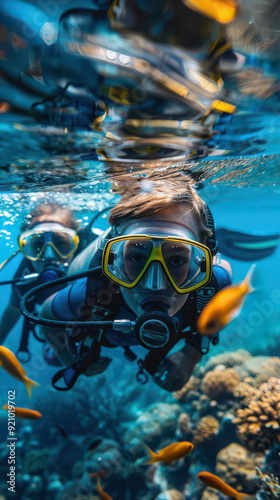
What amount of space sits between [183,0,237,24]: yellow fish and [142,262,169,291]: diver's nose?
2.52m

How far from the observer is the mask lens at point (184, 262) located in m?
3.61

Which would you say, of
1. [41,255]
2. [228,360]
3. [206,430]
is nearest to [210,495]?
[206,430]

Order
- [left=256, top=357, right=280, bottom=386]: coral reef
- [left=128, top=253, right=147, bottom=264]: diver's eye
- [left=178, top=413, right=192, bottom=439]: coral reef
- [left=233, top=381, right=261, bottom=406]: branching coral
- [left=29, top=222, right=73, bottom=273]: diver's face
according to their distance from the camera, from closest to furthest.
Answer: [left=128, top=253, right=147, bottom=264]: diver's eye < [left=233, top=381, right=261, bottom=406]: branching coral < [left=178, top=413, right=192, bottom=439]: coral reef < [left=29, top=222, right=73, bottom=273]: diver's face < [left=256, top=357, right=280, bottom=386]: coral reef

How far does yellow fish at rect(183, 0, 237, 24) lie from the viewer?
7.02 ft

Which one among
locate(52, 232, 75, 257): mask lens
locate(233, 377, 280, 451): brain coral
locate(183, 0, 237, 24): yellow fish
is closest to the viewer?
locate(183, 0, 237, 24): yellow fish

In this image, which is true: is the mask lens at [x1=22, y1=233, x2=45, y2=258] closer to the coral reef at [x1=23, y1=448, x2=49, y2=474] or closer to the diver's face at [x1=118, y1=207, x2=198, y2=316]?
the diver's face at [x1=118, y1=207, x2=198, y2=316]

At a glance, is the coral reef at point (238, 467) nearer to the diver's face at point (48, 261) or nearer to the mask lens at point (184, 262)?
the mask lens at point (184, 262)

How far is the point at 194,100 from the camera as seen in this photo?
3.76 metres

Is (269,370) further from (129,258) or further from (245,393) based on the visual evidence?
(129,258)

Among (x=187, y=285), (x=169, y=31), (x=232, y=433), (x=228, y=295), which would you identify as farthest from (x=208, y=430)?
(x=169, y=31)

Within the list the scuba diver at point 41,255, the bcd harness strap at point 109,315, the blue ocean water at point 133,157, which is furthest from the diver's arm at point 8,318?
the bcd harness strap at point 109,315

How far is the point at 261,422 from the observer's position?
227 inches

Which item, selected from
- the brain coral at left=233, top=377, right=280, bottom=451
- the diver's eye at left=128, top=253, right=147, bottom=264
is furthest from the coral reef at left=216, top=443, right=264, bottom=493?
the diver's eye at left=128, top=253, right=147, bottom=264

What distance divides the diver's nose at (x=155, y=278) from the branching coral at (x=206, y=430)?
5.58m
